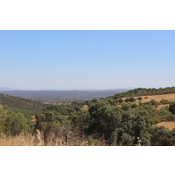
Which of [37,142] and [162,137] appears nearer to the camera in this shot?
[37,142]

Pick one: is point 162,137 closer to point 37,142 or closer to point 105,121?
point 105,121

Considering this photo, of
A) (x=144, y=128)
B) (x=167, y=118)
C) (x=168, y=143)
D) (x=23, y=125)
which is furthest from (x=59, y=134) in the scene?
(x=167, y=118)

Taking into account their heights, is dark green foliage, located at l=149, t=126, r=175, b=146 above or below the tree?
below

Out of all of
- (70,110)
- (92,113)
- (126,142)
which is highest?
(92,113)

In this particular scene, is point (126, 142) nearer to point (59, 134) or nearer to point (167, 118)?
point (59, 134)

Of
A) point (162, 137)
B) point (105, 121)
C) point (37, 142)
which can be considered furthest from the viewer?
point (162, 137)

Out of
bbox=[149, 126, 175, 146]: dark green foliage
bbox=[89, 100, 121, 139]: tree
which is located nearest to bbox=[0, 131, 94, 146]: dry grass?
bbox=[89, 100, 121, 139]: tree

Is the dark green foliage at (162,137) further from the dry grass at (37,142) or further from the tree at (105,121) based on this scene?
the dry grass at (37,142)

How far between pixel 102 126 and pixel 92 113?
257 cm

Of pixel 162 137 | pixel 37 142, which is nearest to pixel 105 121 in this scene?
pixel 162 137

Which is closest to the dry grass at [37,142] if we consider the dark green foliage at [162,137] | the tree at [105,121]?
the tree at [105,121]

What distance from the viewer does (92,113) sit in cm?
1619

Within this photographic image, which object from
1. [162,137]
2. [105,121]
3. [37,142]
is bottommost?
[162,137]

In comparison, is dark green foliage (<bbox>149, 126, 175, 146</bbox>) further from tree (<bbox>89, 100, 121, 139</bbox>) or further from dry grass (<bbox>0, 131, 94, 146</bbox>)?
dry grass (<bbox>0, 131, 94, 146</bbox>)
